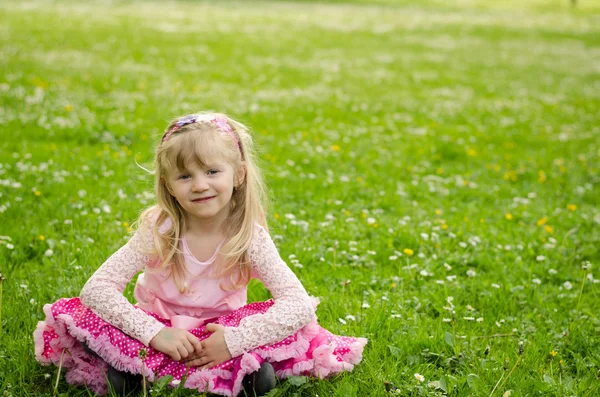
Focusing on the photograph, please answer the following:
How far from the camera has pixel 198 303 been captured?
389cm

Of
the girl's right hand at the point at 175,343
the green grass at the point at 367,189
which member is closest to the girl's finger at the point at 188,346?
the girl's right hand at the point at 175,343

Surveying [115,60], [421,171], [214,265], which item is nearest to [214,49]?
[115,60]

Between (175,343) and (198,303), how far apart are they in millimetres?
401

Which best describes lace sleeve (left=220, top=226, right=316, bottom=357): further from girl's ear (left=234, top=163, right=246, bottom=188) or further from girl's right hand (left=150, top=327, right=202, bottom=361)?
girl's ear (left=234, top=163, right=246, bottom=188)

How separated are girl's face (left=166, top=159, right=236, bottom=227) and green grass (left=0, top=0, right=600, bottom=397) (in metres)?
1.14

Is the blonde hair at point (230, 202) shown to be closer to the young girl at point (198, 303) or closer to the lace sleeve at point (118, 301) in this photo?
the young girl at point (198, 303)

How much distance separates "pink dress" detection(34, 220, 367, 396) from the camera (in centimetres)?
356

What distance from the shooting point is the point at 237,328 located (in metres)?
3.60

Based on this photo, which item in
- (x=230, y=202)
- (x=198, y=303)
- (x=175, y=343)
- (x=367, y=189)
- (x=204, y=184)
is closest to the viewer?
(x=175, y=343)

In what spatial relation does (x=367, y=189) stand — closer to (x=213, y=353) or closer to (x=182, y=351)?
(x=213, y=353)

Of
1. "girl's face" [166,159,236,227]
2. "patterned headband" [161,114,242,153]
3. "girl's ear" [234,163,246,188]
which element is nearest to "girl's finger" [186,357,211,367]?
"girl's face" [166,159,236,227]

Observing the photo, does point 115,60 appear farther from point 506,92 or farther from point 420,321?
point 420,321

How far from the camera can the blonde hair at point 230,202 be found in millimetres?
3672

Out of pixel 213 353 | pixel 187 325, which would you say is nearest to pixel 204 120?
pixel 187 325
